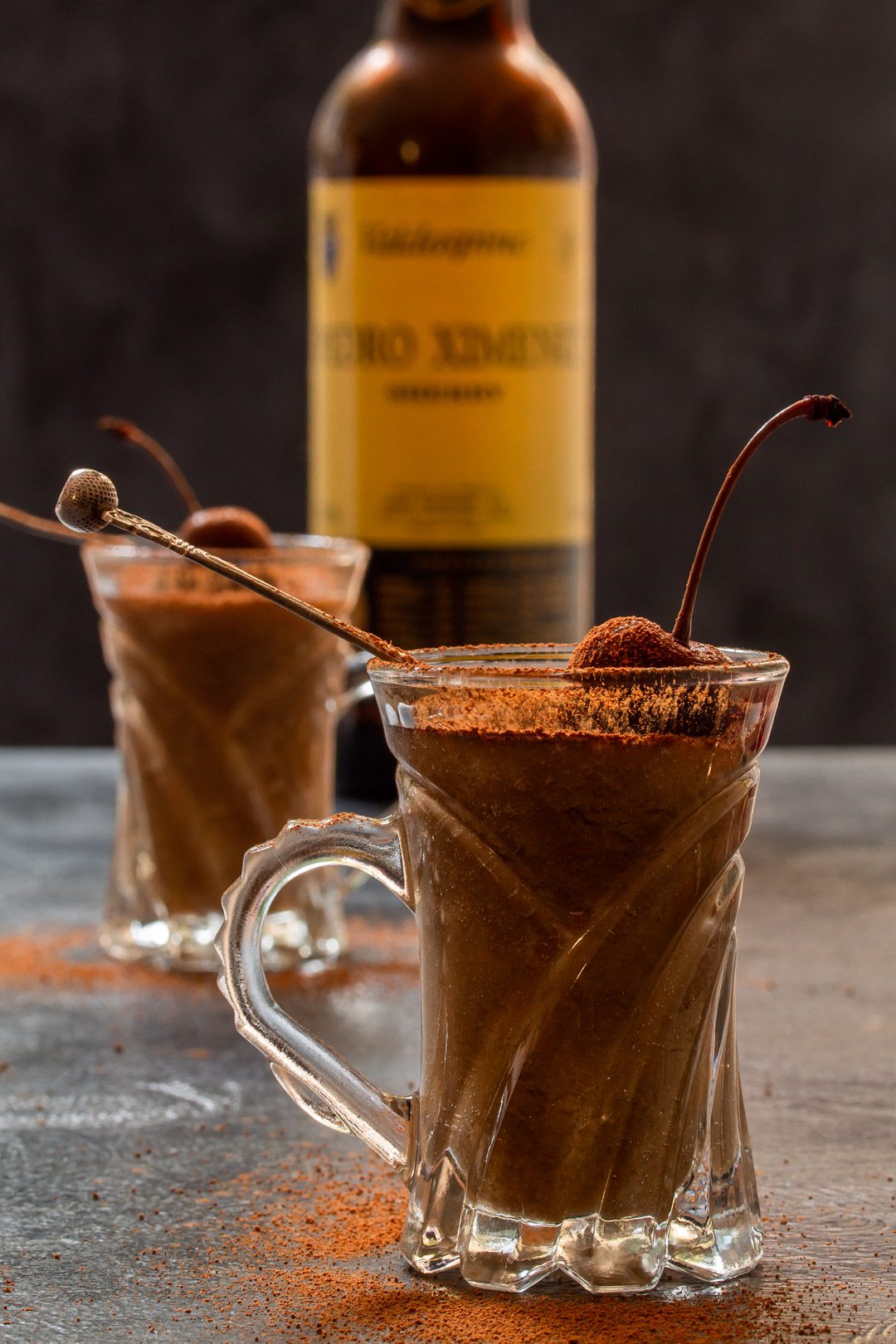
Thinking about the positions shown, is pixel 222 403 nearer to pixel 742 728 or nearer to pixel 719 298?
pixel 719 298

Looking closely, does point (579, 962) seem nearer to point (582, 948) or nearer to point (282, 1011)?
point (582, 948)

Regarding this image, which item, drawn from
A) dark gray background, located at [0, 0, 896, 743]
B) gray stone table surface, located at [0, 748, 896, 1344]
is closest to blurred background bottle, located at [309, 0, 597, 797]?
gray stone table surface, located at [0, 748, 896, 1344]

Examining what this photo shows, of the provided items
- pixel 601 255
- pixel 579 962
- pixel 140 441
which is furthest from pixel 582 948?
pixel 601 255

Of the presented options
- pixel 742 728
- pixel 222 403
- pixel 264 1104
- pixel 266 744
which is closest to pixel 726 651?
pixel 742 728

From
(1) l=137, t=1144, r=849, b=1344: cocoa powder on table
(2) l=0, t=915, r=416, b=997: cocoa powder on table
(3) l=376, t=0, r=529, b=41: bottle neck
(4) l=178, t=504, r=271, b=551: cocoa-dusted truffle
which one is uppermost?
(3) l=376, t=0, r=529, b=41: bottle neck

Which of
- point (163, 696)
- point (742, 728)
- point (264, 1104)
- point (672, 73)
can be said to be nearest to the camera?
point (742, 728)

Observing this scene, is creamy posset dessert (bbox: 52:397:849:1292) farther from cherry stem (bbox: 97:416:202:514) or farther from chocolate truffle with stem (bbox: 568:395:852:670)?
cherry stem (bbox: 97:416:202:514)
